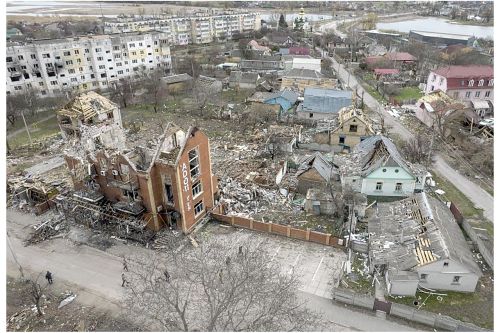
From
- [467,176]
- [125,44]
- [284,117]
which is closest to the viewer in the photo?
[467,176]

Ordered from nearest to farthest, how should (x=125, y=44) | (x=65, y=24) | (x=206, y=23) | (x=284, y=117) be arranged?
1. (x=284, y=117)
2. (x=125, y=44)
3. (x=206, y=23)
4. (x=65, y=24)

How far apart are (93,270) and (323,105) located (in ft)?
117

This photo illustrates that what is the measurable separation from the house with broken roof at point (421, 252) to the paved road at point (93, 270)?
3034mm

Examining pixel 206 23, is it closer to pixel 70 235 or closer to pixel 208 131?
pixel 208 131

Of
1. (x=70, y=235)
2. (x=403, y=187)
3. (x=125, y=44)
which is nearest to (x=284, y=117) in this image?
(x=403, y=187)

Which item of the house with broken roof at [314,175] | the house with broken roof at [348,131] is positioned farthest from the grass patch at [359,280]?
the house with broken roof at [348,131]

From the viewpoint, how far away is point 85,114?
39.6 metres

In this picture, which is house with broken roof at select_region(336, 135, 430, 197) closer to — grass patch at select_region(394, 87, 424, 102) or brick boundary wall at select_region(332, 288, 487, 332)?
brick boundary wall at select_region(332, 288, 487, 332)

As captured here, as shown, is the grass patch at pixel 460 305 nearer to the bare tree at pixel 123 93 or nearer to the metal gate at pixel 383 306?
the metal gate at pixel 383 306

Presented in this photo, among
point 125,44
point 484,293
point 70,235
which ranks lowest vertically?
point 484,293

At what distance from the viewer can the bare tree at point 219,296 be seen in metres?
15.9

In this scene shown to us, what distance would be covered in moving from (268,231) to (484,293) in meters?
13.9

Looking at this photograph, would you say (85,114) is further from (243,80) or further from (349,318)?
(349,318)

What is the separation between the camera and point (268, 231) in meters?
26.8
